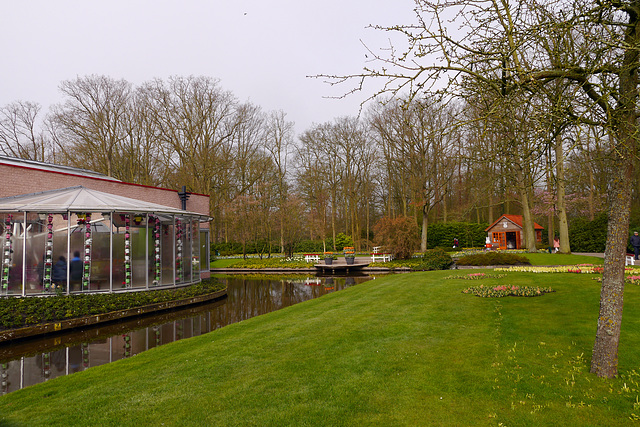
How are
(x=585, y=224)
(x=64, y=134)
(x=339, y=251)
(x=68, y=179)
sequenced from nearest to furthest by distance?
(x=68, y=179)
(x=585, y=224)
(x=64, y=134)
(x=339, y=251)

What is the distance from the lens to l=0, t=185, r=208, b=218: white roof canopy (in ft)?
39.1

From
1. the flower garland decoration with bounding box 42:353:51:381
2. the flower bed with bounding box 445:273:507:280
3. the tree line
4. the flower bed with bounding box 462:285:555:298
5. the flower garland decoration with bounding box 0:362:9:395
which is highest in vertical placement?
the tree line

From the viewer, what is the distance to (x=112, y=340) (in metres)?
8.84

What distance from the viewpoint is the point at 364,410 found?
3713mm

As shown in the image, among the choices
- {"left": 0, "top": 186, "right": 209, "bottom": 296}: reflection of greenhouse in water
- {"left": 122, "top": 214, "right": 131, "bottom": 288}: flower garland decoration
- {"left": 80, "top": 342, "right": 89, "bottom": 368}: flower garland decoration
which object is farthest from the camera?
{"left": 122, "top": 214, "right": 131, "bottom": 288}: flower garland decoration

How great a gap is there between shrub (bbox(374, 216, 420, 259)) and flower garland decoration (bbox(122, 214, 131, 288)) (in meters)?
17.4

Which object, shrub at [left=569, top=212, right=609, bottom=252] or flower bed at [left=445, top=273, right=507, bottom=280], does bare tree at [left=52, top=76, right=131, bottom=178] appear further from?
shrub at [left=569, top=212, right=609, bottom=252]

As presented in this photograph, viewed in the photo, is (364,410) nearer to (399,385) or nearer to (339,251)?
(399,385)

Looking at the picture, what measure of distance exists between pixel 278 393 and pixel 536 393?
2.75 meters

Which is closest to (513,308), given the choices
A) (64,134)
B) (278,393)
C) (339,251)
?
(278,393)

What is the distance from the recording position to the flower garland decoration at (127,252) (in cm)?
1339

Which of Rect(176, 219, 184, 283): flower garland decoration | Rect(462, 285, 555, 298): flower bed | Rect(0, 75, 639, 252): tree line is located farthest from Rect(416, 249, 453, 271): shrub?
Rect(176, 219, 184, 283): flower garland decoration

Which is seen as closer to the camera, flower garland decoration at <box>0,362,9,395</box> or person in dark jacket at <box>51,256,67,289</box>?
flower garland decoration at <box>0,362,9,395</box>

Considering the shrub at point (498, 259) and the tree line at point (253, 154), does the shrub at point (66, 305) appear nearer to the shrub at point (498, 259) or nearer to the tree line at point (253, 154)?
the shrub at point (498, 259)
